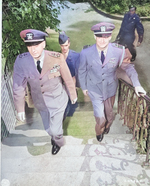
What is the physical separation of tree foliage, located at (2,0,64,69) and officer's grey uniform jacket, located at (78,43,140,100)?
53 centimetres

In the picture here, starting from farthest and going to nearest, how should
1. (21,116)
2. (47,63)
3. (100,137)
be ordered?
(100,137) → (21,116) → (47,63)

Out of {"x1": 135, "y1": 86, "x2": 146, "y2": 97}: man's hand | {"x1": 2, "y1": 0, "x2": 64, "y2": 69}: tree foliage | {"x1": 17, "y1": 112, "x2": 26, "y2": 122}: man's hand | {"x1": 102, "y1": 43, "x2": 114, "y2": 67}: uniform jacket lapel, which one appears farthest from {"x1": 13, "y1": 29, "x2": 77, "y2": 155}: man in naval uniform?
{"x1": 135, "y1": 86, "x2": 146, "y2": 97}: man's hand

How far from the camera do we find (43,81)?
2287mm

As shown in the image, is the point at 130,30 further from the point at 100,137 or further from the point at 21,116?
the point at 21,116

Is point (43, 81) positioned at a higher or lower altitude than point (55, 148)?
higher

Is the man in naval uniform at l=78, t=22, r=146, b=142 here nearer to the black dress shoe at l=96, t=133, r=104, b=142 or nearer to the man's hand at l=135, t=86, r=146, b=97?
the man's hand at l=135, t=86, r=146, b=97

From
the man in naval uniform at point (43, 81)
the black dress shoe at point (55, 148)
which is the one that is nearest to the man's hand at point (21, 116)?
the man in naval uniform at point (43, 81)

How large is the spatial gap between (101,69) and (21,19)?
3.62ft

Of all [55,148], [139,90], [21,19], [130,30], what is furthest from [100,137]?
[21,19]

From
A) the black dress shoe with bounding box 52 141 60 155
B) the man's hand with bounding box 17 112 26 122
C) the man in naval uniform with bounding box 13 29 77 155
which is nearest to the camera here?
the man in naval uniform with bounding box 13 29 77 155

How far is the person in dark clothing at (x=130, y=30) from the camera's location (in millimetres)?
2234

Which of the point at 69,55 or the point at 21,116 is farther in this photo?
the point at 21,116

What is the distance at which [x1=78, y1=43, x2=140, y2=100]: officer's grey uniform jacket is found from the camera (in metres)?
2.28

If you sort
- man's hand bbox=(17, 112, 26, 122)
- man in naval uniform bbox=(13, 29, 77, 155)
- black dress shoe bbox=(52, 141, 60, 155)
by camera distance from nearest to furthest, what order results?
man in naval uniform bbox=(13, 29, 77, 155)
man's hand bbox=(17, 112, 26, 122)
black dress shoe bbox=(52, 141, 60, 155)
